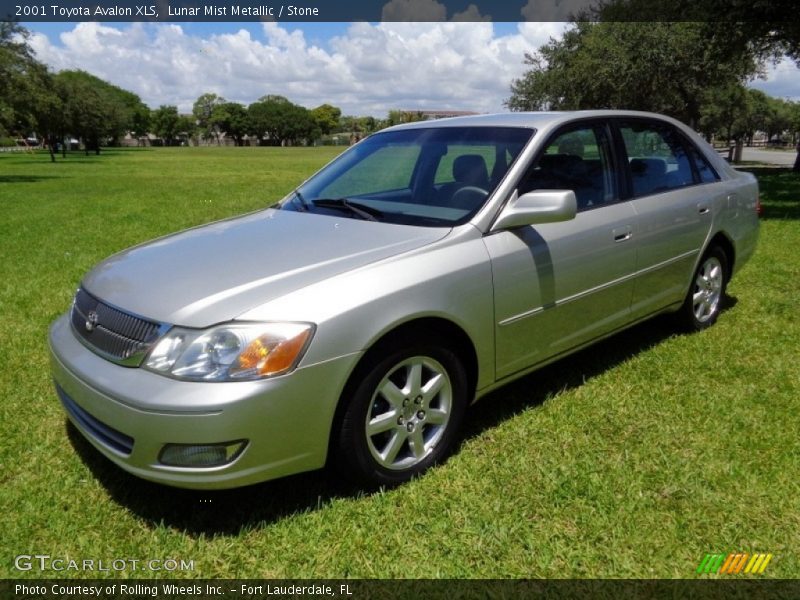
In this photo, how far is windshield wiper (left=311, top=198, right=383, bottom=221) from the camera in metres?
3.55

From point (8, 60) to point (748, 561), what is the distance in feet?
99.8

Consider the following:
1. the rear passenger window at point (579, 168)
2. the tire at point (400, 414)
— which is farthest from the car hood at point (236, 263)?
the rear passenger window at point (579, 168)

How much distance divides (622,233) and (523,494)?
175cm

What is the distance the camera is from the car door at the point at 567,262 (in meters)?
3.29

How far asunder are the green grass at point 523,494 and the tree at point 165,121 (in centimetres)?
14113

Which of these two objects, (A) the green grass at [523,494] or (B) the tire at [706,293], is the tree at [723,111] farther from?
(A) the green grass at [523,494]

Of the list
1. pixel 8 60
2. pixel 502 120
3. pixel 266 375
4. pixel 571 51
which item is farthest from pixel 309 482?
pixel 571 51

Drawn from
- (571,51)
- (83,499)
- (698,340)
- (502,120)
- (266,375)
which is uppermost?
(571,51)

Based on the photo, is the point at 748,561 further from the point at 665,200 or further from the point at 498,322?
the point at 665,200

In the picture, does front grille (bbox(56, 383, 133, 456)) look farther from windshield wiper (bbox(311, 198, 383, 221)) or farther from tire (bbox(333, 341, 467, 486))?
windshield wiper (bbox(311, 198, 383, 221))

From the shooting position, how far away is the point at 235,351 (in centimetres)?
249

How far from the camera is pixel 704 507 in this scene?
9.45 feet

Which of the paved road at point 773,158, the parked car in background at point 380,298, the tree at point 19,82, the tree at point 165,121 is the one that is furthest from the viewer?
the tree at point 165,121

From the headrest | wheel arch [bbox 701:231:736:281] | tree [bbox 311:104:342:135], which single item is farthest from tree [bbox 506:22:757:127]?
tree [bbox 311:104:342:135]
